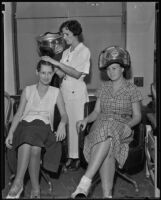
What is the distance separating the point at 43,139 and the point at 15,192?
0.58 metres

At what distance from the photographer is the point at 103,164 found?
11.1 feet

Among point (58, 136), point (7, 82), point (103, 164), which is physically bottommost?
point (103, 164)

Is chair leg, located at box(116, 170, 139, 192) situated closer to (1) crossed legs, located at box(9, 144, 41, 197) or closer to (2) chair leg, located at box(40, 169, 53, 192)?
(2) chair leg, located at box(40, 169, 53, 192)

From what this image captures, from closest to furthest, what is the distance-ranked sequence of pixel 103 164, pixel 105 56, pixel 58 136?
pixel 103 164 → pixel 58 136 → pixel 105 56

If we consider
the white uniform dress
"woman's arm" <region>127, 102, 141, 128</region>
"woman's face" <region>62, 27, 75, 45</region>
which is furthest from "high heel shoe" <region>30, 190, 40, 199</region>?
"woman's face" <region>62, 27, 75, 45</region>

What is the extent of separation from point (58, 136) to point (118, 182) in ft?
2.86

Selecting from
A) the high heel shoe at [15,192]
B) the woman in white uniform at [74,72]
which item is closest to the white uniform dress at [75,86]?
the woman in white uniform at [74,72]

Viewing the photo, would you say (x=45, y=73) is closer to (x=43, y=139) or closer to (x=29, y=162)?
(x=43, y=139)

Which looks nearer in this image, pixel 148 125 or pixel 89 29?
pixel 148 125

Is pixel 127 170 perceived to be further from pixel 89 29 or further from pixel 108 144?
pixel 89 29

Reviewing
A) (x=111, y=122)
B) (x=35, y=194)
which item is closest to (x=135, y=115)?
(x=111, y=122)

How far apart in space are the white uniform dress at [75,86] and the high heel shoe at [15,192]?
3.79 feet

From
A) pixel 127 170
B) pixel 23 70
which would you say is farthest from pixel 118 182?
pixel 23 70

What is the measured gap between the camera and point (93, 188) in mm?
3754
